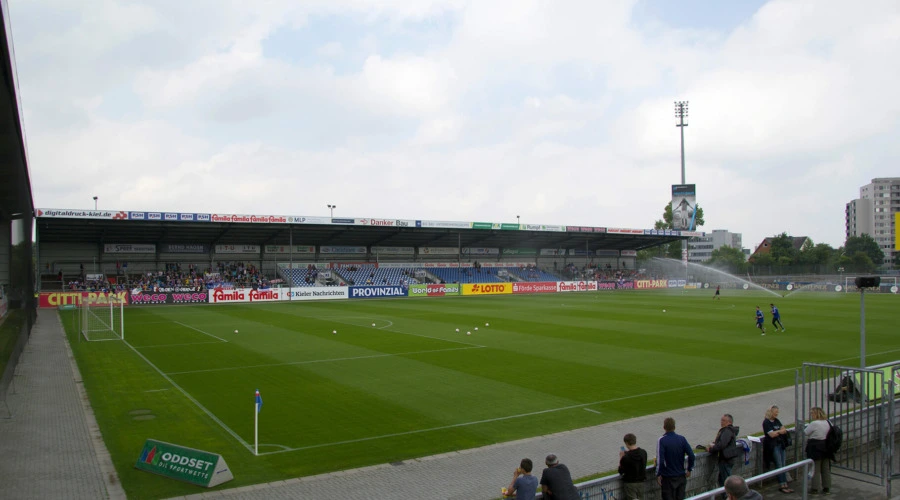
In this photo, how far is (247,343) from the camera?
26.2m

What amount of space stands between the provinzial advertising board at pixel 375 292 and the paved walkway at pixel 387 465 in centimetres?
4425

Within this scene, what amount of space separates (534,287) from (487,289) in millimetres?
6681

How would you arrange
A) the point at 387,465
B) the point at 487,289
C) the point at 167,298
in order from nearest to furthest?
the point at 387,465 → the point at 167,298 → the point at 487,289

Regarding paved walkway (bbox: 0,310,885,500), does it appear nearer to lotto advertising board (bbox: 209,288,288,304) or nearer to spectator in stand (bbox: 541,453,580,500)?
spectator in stand (bbox: 541,453,580,500)

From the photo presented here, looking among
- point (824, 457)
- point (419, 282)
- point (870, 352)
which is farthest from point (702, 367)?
point (419, 282)

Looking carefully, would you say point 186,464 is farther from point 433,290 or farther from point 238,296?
point 433,290

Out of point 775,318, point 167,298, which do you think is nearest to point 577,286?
point 775,318

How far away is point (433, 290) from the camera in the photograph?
64500mm

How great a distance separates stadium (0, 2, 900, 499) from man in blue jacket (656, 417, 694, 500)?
0.24 metres

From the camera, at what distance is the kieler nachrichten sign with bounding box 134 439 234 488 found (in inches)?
374

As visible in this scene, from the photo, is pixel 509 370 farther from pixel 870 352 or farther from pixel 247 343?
pixel 870 352

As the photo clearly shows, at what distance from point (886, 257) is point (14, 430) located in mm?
171625

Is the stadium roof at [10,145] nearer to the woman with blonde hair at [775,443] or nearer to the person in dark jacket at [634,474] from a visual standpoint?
the person in dark jacket at [634,474]

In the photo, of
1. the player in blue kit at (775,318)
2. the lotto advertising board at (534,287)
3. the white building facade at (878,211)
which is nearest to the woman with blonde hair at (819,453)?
the player in blue kit at (775,318)
